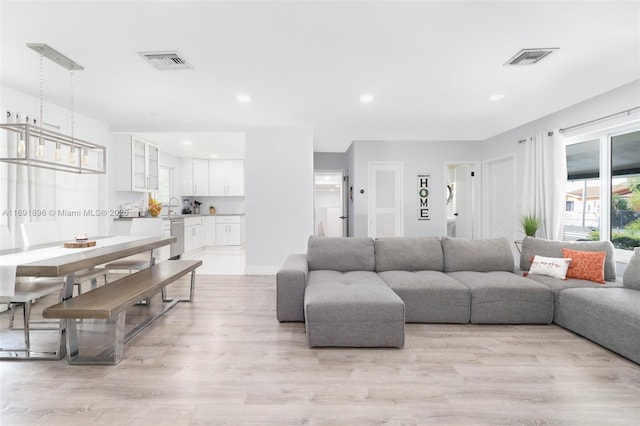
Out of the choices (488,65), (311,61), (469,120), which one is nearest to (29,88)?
(311,61)

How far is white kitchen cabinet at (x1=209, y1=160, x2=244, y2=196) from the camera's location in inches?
300

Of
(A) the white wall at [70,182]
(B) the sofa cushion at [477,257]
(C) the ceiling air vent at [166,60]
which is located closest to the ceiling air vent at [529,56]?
(B) the sofa cushion at [477,257]

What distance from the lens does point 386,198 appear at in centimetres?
606

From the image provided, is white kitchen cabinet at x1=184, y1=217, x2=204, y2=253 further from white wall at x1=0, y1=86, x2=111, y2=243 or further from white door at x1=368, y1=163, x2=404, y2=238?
white door at x1=368, y1=163, x2=404, y2=238

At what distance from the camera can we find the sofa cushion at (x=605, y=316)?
2.04m

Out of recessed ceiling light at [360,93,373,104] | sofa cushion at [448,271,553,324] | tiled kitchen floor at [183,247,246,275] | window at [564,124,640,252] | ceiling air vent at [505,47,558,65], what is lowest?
tiled kitchen floor at [183,247,246,275]

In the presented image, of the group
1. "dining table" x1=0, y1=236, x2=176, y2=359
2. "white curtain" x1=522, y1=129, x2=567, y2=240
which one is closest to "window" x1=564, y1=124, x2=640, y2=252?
"white curtain" x1=522, y1=129, x2=567, y2=240

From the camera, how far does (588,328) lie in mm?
2355

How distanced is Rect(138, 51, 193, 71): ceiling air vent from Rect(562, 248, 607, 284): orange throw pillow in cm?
436

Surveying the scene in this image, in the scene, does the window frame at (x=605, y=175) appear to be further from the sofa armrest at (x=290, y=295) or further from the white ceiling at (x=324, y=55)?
the sofa armrest at (x=290, y=295)

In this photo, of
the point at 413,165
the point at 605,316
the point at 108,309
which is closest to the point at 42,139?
the point at 108,309

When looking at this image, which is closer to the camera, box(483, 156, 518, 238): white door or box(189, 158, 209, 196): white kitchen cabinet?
box(483, 156, 518, 238): white door

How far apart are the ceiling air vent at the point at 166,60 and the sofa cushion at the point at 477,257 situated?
3412 mm

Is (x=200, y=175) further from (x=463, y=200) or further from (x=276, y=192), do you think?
(x=463, y=200)
